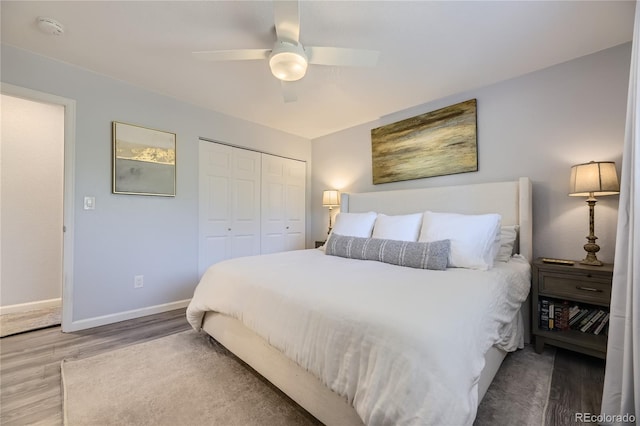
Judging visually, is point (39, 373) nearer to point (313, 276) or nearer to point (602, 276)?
point (313, 276)

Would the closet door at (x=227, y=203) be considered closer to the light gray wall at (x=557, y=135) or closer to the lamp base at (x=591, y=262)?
the light gray wall at (x=557, y=135)

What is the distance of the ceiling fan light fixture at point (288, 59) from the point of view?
1.72m

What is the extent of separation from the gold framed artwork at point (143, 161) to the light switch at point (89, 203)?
19cm

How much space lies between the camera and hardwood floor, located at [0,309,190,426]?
1466 millimetres

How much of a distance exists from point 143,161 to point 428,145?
320cm

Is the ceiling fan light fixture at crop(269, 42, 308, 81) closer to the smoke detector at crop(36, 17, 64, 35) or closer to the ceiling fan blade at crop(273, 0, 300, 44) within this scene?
the ceiling fan blade at crop(273, 0, 300, 44)

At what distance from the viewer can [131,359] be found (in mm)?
1967

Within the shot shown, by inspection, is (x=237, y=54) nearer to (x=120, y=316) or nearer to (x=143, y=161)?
(x=143, y=161)

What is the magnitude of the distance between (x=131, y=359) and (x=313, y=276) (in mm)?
1536

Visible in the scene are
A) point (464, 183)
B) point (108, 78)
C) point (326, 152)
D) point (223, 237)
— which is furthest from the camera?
point (326, 152)

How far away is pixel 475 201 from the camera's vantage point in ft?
8.70

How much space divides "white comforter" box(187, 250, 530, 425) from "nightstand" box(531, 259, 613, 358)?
0.30m

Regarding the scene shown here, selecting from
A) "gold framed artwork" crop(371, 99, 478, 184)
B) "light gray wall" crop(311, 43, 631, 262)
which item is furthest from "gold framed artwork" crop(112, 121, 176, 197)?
"light gray wall" crop(311, 43, 631, 262)

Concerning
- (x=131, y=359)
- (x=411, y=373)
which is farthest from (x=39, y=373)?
(x=411, y=373)
